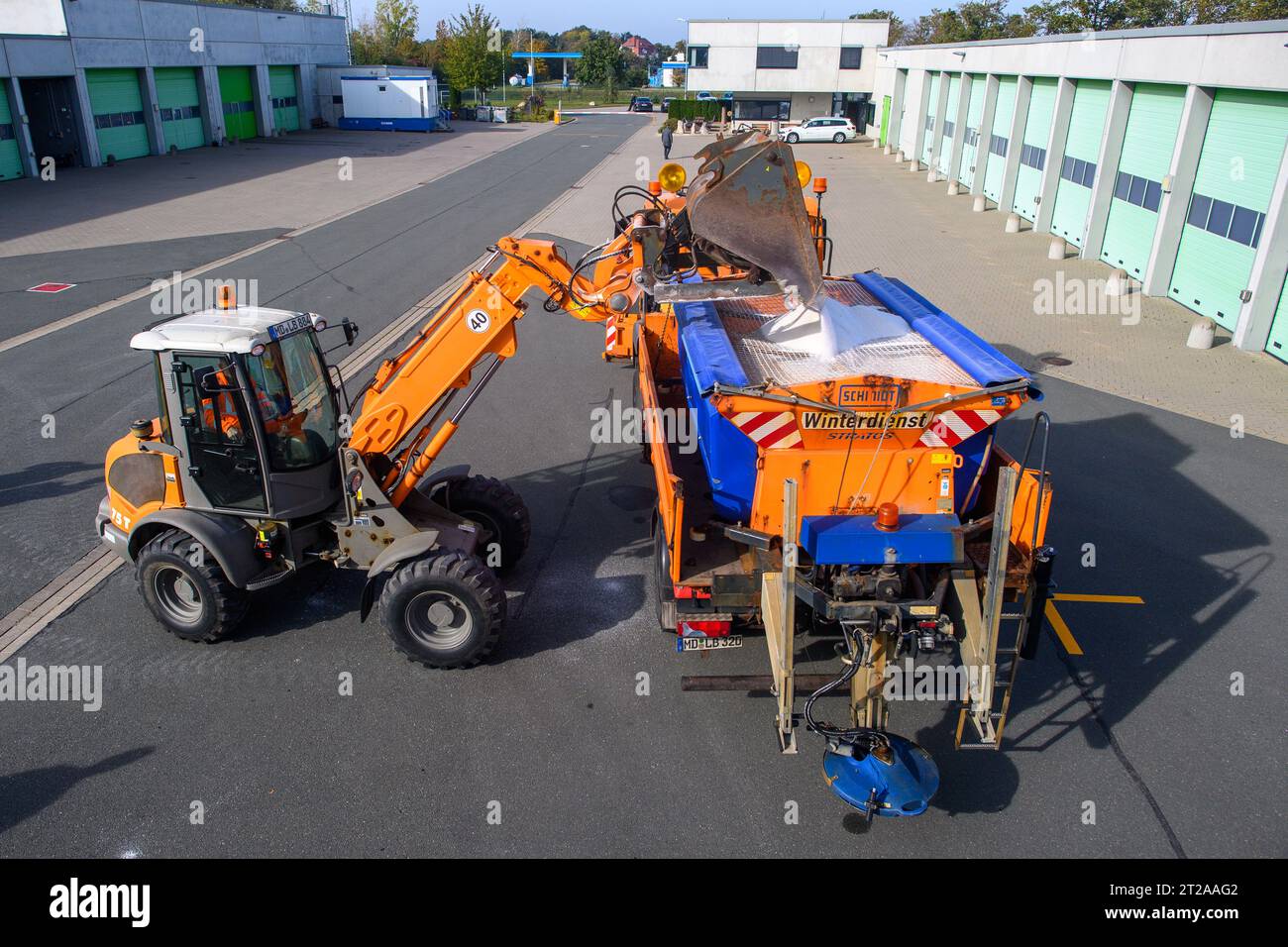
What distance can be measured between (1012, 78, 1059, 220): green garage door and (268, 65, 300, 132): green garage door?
36.1 metres

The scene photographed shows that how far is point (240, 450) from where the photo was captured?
6469 millimetres

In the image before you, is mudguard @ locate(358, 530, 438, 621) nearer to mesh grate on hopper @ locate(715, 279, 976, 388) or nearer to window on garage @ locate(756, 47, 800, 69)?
mesh grate on hopper @ locate(715, 279, 976, 388)

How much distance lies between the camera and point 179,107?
124 feet

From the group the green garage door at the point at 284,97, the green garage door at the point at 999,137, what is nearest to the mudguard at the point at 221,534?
the green garage door at the point at 999,137

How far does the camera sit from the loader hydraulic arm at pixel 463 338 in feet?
21.2

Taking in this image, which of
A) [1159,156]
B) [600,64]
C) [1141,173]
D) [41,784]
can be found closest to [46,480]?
[41,784]

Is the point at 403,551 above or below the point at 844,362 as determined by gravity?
below

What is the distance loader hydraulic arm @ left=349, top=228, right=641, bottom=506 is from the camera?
21.2 ft

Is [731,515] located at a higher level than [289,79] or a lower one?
lower

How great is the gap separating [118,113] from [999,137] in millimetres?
31430

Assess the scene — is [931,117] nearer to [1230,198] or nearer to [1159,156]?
[1159,156]
